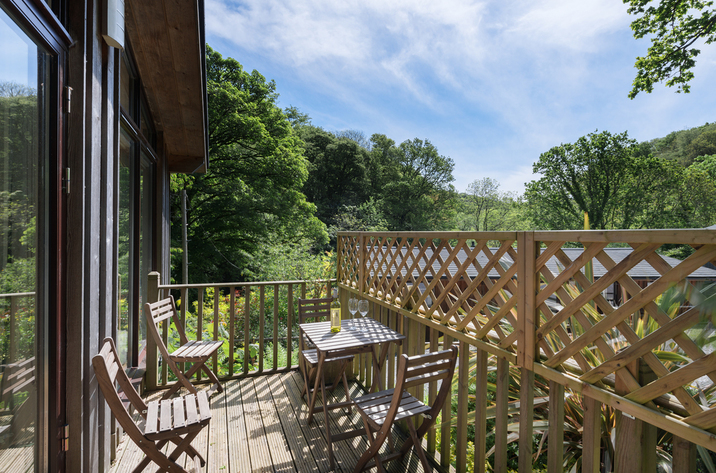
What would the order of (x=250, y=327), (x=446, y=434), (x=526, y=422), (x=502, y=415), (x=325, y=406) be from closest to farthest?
1. (x=526, y=422)
2. (x=502, y=415)
3. (x=446, y=434)
4. (x=325, y=406)
5. (x=250, y=327)

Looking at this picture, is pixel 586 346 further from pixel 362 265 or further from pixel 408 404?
pixel 362 265

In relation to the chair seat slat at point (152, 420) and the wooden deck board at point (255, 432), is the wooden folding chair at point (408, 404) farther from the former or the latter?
the chair seat slat at point (152, 420)

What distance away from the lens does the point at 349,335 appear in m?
2.64

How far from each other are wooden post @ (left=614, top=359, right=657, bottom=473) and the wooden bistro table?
143 centimetres

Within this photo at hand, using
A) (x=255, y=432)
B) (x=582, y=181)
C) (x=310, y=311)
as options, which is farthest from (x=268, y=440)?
(x=582, y=181)

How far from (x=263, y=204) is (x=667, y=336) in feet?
33.5

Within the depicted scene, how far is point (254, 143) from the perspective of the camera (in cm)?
1062

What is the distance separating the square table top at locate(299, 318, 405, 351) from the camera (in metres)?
2.42

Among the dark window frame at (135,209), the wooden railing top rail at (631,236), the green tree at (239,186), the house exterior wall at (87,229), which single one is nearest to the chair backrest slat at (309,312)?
the dark window frame at (135,209)

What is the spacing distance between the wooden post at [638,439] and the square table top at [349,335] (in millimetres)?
1432

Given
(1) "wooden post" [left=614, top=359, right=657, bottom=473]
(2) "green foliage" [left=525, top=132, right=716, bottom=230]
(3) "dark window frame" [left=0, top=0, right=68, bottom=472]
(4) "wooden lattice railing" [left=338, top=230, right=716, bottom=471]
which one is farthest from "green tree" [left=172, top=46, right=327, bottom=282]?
(2) "green foliage" [left=525, top=132, right=716, bottom=230]

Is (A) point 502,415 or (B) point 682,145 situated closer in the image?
(A) point 502,415

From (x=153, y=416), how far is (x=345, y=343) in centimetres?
117

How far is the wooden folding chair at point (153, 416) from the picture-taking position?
60.6 inches
